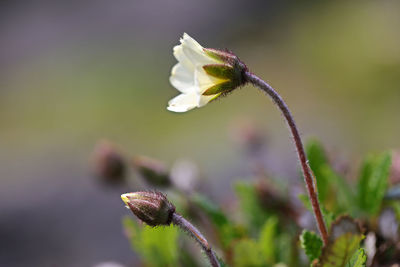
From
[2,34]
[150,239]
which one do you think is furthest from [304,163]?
[2,34]

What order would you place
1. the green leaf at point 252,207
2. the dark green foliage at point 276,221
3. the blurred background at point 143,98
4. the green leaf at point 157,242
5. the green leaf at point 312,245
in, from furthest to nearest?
1. the blurred background at point 143,98
2. the green leaf at point 252,207
3. the green leaf at point 157,242
4. the dark green foliage at point 276,221
5. the green leaf at point 312,245

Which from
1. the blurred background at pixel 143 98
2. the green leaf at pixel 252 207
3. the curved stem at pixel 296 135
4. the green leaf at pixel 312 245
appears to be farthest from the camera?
the blurred background at pixel 143 98

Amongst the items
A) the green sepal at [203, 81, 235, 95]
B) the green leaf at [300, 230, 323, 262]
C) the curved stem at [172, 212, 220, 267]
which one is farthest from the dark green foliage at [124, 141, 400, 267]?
the green sepal at [203, 81, 235, 95]

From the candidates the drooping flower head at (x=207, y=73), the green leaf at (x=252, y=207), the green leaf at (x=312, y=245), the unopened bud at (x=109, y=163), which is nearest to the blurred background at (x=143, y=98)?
the unopened bud at (x=109, y=163)

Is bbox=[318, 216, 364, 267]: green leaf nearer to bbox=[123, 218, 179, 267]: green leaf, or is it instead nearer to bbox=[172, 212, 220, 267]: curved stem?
bbox=[172, 212, 220, 267]: curved stem

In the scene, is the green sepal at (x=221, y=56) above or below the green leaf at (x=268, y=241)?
above

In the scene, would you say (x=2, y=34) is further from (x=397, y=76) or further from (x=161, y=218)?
(x=161, y=218)

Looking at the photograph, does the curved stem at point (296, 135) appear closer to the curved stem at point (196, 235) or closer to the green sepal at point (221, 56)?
the green sepal at point (221, 56)
